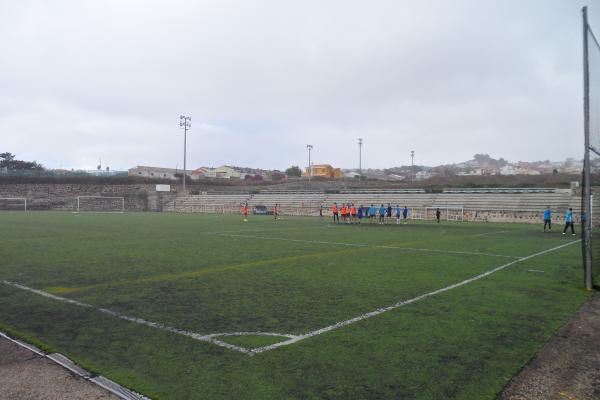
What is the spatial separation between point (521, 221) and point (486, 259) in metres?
24.7

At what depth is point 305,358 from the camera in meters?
4.46

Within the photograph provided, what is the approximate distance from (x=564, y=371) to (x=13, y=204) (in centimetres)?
6767

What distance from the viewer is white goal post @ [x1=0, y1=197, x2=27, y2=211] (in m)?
56.0

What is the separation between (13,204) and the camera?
57.1 metres

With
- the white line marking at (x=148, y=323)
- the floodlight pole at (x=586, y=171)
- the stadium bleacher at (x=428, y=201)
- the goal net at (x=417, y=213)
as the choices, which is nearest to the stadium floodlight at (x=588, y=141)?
the floodlight pole at (x=586, y=171)

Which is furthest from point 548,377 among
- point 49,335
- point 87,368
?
point 49,335

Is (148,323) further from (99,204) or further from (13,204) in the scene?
(13,204)

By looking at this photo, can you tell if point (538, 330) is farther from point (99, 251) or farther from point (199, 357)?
point (99, 251)

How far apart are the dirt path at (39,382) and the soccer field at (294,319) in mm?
239

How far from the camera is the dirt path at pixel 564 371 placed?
375cm

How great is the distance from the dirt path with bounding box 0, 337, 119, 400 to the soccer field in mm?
239

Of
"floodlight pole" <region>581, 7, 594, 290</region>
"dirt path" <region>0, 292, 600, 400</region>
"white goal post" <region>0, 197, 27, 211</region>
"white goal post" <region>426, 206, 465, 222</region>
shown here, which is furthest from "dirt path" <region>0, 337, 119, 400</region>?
"white goal post" <region>0, 197, 27, 211</region>

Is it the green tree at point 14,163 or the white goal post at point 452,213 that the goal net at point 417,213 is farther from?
the green tree at point 14,163

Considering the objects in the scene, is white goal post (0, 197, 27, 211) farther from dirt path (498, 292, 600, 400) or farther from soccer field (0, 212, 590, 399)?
dirt path (498, 292, 600, 400)
